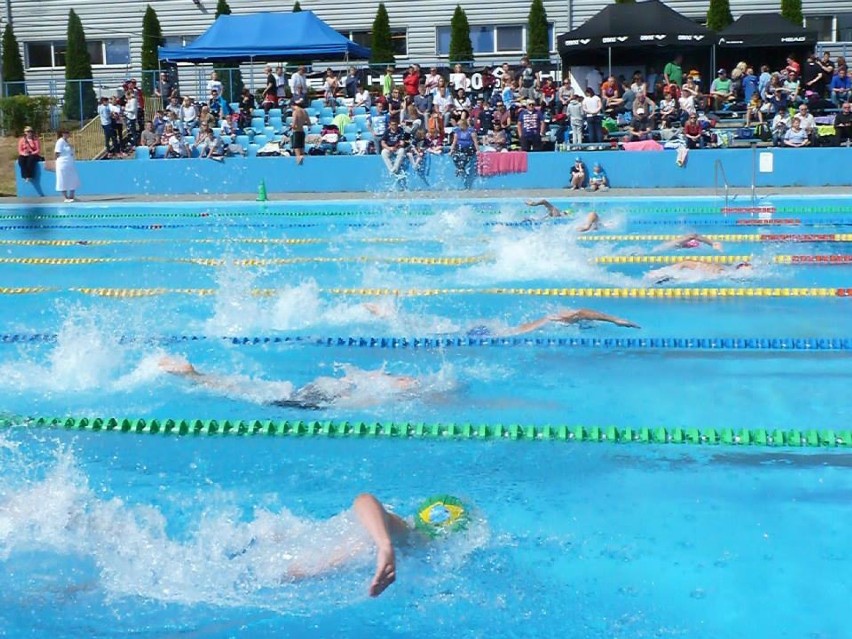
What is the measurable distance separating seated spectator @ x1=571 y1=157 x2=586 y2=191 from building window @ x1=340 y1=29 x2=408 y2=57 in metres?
10.3


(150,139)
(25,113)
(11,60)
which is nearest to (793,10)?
(150,139)

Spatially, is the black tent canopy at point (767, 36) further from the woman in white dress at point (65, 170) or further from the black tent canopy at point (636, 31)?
the woman in white dress at point (65, 170)

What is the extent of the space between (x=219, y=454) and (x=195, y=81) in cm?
2077

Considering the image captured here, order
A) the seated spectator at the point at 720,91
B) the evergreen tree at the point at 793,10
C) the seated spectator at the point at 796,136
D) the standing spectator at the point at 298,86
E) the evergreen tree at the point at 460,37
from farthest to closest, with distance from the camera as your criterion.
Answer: the evergreen tree at the point at 460,37 → the evergreen tree at the point at 793,10 → the standing spectator at the point at 298,86 → the seated spectator at the point at 720,91 → the seated spectator at the point at 796,136

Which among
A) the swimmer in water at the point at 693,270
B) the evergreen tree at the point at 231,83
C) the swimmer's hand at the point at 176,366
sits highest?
the evergreen tree at the point at 231,83

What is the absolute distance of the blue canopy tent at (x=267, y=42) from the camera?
20.6m

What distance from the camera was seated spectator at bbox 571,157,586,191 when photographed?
1684cm

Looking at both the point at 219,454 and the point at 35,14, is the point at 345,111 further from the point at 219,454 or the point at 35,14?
the point at 219,454

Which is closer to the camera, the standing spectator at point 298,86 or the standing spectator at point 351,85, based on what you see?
the standing spectator at point 298,86

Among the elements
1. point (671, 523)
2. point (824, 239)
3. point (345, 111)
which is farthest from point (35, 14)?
point (671, 523)

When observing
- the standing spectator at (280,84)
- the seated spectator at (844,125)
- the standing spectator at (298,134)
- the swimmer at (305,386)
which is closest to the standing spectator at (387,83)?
the standing spectator at (280,84)

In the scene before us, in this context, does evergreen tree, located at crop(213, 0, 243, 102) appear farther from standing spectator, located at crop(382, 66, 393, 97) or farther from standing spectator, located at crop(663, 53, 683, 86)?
standing spectator, located at crop(663, 53, 683, 86)

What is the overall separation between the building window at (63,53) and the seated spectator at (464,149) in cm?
1312

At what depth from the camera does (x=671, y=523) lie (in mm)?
4672
